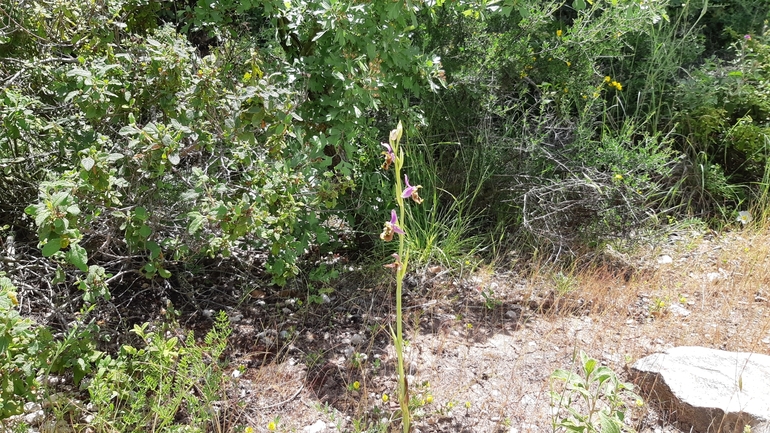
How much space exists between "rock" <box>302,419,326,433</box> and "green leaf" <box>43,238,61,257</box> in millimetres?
1012

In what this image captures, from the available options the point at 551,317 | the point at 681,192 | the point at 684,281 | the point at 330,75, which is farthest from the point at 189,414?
the point at 681,192

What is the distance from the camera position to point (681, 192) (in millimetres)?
4027

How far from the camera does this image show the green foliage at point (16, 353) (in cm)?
169

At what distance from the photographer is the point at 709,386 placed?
88.0 inches

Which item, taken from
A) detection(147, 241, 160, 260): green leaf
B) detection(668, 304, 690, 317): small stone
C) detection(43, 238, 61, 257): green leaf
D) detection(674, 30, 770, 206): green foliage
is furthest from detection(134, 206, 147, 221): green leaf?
detection(674, 30, 770, 206): green foliage

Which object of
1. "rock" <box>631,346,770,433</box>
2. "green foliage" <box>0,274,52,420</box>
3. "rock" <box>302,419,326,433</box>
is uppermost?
"green foliage" <box>0,274,52,420</box>

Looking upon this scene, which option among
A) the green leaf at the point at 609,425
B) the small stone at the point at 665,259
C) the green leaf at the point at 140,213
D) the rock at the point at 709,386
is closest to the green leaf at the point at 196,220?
the green leaf at the point at 140,213

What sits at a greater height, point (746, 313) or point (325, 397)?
point (325, 397)

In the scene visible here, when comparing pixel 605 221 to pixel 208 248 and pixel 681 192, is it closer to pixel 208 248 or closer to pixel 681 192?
pixel 681 192

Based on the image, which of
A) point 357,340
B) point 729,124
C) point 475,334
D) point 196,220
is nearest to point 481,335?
point 475,334

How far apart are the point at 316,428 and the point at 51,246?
1049 millimetres

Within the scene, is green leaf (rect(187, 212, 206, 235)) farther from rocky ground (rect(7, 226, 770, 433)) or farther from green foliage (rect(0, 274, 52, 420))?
rocky ground (rect(7, 226, 770, 433))

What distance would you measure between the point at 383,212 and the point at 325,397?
1.09 metres

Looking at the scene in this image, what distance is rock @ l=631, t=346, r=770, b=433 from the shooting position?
6.93 feet
